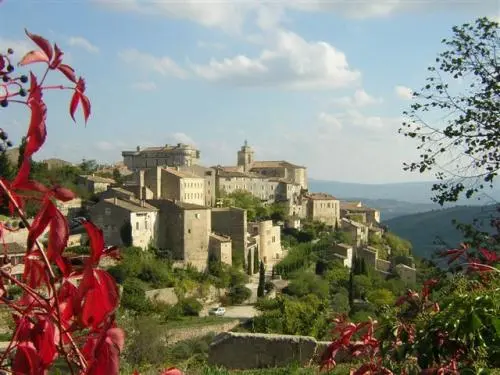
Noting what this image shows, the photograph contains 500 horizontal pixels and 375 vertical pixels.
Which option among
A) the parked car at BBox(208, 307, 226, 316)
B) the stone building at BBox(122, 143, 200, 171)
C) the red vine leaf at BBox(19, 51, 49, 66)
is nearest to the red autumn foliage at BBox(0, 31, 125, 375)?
the red vine leaf at BBox(19, 51, 49, 66)

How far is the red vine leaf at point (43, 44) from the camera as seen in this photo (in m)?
1.22

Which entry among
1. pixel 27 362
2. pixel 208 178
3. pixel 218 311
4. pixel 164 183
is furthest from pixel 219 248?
pixel 27 362

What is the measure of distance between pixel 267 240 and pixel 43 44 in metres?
43.1

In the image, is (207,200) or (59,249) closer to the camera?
(59,249)

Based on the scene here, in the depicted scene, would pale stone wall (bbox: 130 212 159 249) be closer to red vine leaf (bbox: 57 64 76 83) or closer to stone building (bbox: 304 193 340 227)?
stone building (bbox: 304 193 340 227)

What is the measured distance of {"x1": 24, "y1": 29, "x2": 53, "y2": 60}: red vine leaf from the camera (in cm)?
122

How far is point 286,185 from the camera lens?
204 feet

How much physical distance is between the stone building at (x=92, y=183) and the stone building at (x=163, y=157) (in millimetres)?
16452

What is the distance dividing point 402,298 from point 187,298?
28192 mm

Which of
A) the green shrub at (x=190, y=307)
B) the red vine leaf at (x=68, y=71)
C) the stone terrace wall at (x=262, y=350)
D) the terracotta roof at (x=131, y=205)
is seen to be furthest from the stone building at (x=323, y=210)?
the red vine leaf at (x=68, y=71)

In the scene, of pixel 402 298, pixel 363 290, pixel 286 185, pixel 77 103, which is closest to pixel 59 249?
pixel 77 103

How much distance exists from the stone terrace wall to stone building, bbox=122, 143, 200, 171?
50834 millimetres

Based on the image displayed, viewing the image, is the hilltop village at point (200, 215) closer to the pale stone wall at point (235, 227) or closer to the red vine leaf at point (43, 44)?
the pale stone wall at point (235, 227)

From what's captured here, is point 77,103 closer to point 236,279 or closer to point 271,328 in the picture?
point 271,328
